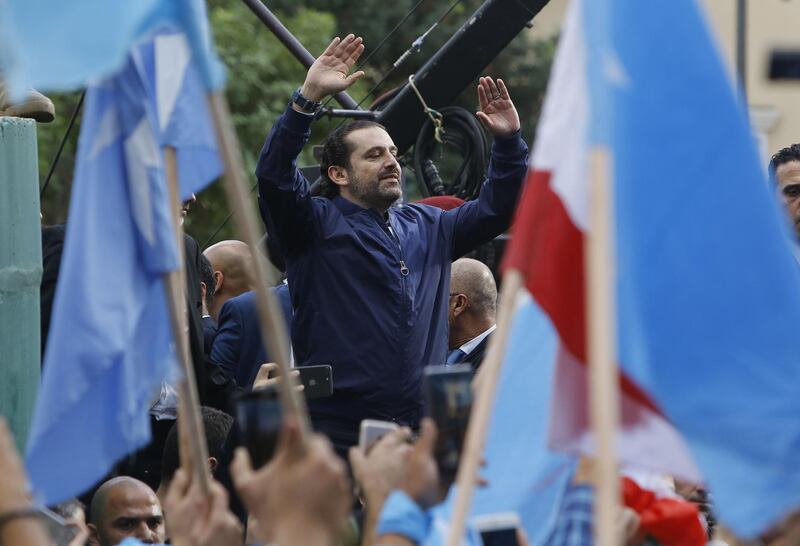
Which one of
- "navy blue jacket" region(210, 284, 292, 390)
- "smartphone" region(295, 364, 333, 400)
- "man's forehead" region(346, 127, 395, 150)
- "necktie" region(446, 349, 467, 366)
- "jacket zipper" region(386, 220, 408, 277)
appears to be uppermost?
"man's forehead" region(346, 127, 395, 150)

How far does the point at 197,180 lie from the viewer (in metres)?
4.87

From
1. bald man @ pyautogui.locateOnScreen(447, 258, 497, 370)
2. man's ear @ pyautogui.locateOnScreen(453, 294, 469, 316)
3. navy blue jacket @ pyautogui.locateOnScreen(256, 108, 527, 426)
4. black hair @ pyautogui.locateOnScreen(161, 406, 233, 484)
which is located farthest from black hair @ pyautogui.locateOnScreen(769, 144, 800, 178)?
black hair @ pyautogui.locateOnScreen(161, 406, 233, 484)

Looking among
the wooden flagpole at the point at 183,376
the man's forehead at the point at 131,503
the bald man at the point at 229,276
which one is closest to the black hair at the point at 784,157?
the bald man at the point at 229,276

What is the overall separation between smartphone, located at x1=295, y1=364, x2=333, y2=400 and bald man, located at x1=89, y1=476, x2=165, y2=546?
70 cm

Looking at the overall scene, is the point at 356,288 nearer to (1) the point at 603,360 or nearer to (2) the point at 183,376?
(2) the point at 183,376

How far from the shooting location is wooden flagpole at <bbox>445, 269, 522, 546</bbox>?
11.5 feet

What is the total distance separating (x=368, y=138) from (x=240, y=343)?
1.03 metres

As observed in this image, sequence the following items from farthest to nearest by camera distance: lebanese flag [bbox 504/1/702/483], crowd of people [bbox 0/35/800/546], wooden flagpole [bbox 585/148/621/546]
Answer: crowd of people [bbox 0/35/800/546], lebanese flag [bbox 504/1/702/483], wooden flagpole [bbox 585/148/621/546]

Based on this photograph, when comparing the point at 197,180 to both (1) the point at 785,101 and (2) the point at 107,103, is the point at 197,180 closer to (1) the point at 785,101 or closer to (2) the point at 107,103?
(2) the point at 107,103

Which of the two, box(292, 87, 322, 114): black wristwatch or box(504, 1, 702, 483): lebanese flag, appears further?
box(292, 87, 322, 114): black wristwatch

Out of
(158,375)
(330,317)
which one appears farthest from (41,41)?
(330,317)

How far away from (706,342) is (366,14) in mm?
24860

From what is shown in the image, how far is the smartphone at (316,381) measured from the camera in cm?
639

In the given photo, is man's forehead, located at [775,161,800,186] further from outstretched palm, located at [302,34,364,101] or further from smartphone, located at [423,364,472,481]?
smartphone, located at [423,364,472,481]
